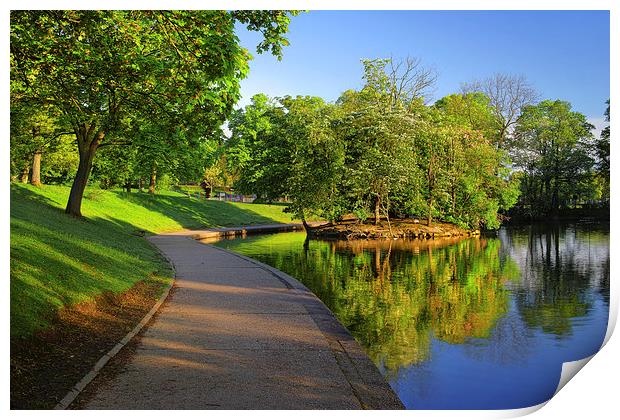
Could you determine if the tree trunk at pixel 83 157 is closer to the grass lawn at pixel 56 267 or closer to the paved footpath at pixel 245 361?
the grass lawn at pixel 56 267

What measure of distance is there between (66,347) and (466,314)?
7882mm

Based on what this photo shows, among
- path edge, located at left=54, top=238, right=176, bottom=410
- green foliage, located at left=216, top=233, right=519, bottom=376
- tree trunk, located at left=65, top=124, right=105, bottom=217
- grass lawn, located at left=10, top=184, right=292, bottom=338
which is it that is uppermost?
tree trunk, located at left=65, top=124, right=105, bottom=217

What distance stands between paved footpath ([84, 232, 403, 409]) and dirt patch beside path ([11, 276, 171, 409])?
1.43 ft

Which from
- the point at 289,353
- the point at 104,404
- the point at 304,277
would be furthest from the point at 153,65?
the point at 304,277

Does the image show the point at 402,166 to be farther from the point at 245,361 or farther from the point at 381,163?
the point at 245,361

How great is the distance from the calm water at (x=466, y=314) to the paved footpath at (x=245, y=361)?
0.82 meters

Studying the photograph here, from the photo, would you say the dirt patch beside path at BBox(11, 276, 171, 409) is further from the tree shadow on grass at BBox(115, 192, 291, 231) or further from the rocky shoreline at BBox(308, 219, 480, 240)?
the tree shadow on grass at BBox(115, 192, 291, 231)

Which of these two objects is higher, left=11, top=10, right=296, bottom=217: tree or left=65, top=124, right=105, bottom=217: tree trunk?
left=11, top=10, right=296, bottom=217: tree

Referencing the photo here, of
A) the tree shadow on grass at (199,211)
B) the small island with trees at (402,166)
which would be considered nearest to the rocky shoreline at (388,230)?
the small island with trees at (402,166)

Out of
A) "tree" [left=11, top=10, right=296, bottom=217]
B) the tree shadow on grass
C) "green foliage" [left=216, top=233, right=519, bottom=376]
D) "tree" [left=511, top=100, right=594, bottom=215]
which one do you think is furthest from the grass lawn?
"tree" [left=511, top=100, right=594, bottom=215]

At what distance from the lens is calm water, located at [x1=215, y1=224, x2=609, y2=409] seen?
7.59 metres

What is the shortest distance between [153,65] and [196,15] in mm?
2504

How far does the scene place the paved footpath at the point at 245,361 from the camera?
5656 millimetres

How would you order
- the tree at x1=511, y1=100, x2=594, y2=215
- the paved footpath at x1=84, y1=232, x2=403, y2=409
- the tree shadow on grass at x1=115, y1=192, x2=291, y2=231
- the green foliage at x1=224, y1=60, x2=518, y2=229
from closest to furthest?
the paved footpath at x1=84, y1=232, x2=403, y2=409
the green foliage at x1=224, y1=60, x2=518, y2=229
the tree shadow on grass at x1=115, y1=192, x2=291, y2=231
the tree at x1=511, y1=100, x2=594, y2=215
